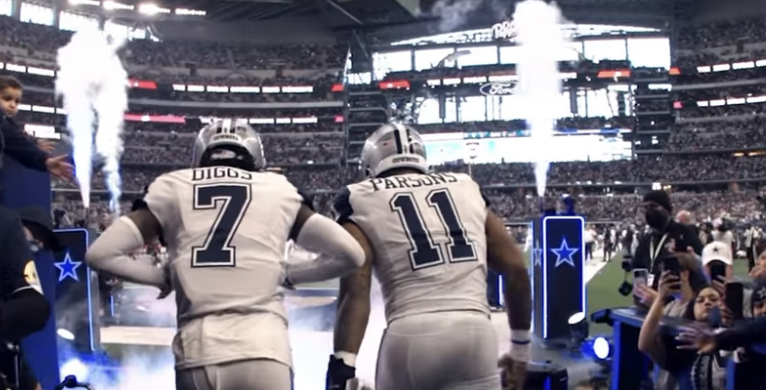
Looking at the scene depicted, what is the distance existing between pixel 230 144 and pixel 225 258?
0.57 meters

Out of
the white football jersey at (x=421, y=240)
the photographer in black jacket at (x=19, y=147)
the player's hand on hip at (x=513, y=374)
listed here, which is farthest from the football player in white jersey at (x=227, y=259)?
the photographer in black jacket at (x=19, y=147)

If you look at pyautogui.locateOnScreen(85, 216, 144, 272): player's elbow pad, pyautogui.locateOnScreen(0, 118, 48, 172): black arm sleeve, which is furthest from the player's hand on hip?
pyautogui.locateOnScreen(0, 118, 48, 172): black arm sleeve

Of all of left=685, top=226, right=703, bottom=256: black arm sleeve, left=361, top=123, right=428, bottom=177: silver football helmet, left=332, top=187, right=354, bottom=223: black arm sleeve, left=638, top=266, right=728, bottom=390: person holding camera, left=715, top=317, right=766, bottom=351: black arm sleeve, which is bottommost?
left=638, top=266, right=728, bottom=390: person holding camera

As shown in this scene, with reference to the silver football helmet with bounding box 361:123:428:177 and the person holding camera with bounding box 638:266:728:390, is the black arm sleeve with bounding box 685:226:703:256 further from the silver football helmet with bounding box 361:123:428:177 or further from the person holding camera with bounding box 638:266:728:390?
the silver football helmet with bounding box 361:123:428:177

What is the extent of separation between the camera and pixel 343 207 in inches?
138

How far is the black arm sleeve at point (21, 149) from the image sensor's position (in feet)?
15.6

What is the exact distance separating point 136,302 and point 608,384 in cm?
1119

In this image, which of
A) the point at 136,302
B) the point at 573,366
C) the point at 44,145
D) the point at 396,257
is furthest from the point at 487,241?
the point at 136,302

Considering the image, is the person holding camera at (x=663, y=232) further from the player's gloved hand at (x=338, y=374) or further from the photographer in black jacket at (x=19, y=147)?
the photographer in black jacket at (x=19, y=147)

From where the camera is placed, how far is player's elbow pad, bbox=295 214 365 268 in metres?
3.10

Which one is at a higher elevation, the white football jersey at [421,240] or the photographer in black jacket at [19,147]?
the photographer in black jacket at [19,147]

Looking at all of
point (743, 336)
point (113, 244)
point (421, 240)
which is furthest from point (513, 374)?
point (113, 244)

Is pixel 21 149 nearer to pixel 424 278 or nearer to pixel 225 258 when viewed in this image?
pixel 225 258

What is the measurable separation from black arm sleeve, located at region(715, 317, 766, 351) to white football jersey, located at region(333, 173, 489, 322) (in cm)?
110
